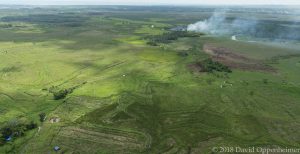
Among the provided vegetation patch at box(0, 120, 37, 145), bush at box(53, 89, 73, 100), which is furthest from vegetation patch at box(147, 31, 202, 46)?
vegetation patch at box(0, 120, 37, 145)

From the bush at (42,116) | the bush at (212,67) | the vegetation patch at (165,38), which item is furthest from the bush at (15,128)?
the vegetation patch at (165,38)

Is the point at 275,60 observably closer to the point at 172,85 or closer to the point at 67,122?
the point at 172,85

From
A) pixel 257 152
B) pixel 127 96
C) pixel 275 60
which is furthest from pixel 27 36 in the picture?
pixel 257 152

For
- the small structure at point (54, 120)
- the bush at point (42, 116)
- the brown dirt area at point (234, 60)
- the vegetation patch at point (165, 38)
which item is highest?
the vegetation patch at point (165, 38)

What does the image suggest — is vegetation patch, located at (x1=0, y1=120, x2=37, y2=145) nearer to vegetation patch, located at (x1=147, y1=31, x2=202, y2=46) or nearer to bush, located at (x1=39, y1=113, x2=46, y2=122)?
bush, located at (x1=39, y1=113, x2=46, y2=122)

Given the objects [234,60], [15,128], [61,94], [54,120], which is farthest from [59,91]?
[234,60]

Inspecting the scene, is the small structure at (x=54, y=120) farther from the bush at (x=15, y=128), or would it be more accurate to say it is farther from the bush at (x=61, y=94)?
the bush at (x=61, y=94)

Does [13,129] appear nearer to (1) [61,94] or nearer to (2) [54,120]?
(2) [54,120]

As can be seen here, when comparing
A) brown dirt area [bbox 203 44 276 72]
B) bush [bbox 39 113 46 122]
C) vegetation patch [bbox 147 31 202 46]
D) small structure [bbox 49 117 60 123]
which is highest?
vegetation patch [bbox 147 31 202 46]
